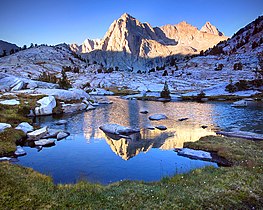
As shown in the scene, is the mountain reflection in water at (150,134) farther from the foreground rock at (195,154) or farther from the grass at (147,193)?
the grass at (147,193)

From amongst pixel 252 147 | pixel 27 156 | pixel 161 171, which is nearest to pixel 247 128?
pixel 252 147

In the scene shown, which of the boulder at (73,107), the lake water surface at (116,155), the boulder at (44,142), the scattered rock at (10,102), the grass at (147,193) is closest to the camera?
the grass at (147,193)

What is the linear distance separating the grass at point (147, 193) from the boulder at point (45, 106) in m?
39.3

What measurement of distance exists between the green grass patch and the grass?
11.0 meters

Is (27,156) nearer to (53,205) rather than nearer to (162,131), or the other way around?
(53,205)

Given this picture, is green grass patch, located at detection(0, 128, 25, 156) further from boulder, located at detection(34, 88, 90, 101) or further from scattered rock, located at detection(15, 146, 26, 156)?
boulder, located at detection(34, 88, 90, 101)

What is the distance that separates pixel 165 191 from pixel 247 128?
32.7m

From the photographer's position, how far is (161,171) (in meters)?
23.0

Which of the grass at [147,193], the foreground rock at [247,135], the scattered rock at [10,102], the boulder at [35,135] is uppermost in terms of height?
the scattered rock at [10,102]

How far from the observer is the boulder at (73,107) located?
61.7m

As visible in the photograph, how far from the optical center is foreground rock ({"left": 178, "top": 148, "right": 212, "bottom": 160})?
26.0 m

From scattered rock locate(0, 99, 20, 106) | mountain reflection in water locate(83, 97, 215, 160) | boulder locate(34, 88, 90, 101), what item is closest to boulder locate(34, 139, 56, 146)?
mountain reflection in water locate(83, 97, 215, 160)

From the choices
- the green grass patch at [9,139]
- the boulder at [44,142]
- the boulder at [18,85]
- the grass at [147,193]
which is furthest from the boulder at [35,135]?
the boulder at [18,85]

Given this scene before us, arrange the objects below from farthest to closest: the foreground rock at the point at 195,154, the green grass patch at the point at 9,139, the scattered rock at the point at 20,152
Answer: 1. the scattered rock at the point at 20,152
2. the green grass patch at the point at 9,139
3. the foreground rock at the point at 195,154
